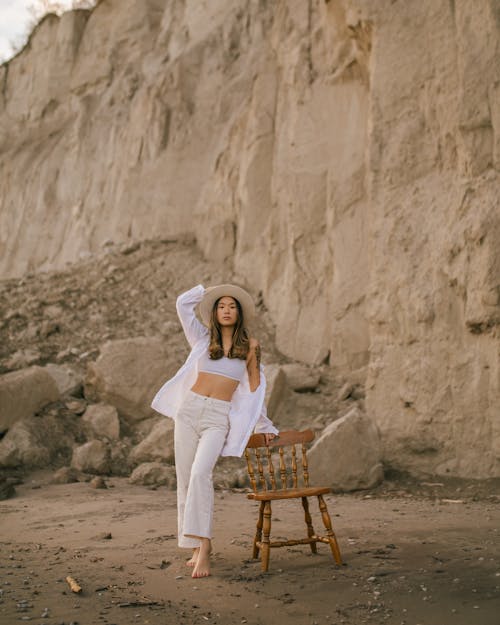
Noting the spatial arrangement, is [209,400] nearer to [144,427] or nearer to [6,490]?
[6,490]

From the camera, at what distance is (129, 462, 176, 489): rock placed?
27.6 ft

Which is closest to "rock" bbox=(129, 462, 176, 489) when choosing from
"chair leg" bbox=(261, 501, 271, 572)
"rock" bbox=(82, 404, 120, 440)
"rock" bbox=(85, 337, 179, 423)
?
"rock" bbox=(82, 404, 120, 440)

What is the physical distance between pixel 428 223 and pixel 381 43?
2442 millimetres

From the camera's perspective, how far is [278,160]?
13.0m

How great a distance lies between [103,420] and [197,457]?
5.75 meters

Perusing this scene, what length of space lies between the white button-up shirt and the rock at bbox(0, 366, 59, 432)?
5.22m

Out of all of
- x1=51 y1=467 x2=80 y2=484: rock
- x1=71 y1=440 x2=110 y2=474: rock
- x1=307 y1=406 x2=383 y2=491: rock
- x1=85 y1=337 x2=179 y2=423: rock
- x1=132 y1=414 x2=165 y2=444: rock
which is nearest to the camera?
x1=307 y1=406 x2=383 y2=491: rock

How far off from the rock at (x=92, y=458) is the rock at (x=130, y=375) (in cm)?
131

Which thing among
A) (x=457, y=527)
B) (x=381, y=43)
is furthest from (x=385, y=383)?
(x=381, y=43)

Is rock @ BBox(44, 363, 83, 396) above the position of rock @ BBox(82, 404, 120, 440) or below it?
above

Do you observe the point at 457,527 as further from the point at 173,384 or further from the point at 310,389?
the point at 310,389

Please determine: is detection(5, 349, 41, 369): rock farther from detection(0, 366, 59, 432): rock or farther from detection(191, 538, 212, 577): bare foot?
detection(191, 538, 212, 577): bare foot

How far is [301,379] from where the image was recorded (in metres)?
10.4

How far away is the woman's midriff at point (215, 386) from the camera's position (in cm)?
484
